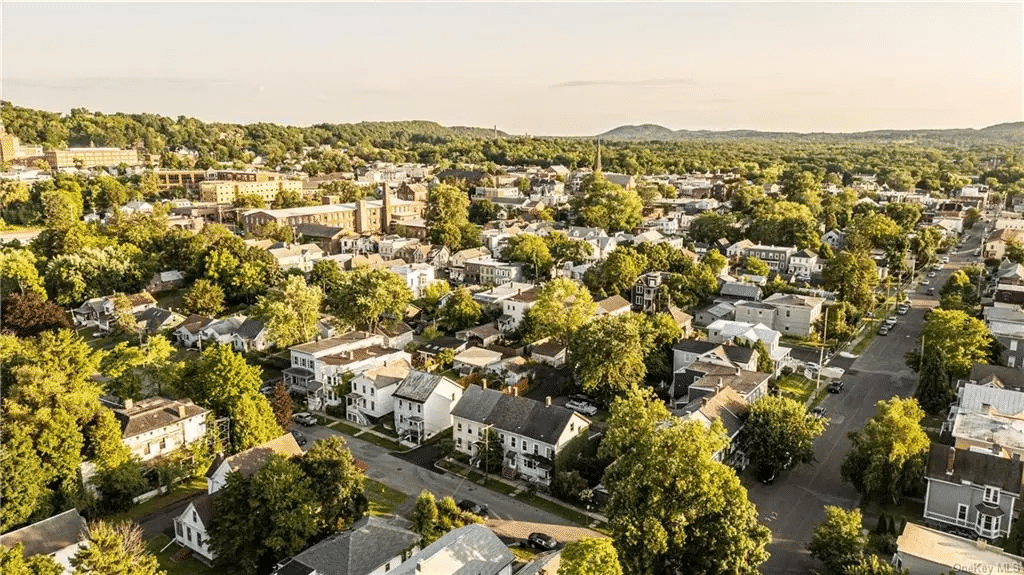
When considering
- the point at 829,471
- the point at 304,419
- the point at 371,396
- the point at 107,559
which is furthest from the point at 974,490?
the point at 304,419

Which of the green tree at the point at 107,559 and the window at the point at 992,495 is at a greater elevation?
the green tree at the point at 107,559

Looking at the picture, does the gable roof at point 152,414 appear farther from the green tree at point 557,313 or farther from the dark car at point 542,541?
the green tree at point 557,313

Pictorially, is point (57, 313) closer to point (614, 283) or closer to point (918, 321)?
point (614, 283)

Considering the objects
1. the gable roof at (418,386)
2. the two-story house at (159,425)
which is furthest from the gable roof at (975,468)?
the two-story house at (159,425)

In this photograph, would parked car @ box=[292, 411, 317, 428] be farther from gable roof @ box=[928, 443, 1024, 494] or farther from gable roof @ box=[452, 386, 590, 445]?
gable roof @ box=[928, 443, 1024, 494]

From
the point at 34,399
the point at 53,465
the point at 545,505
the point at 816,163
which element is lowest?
the point at 545,505

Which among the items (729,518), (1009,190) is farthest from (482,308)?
(1009,190)

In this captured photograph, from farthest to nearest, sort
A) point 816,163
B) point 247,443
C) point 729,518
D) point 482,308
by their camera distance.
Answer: point 816,163 → point 482,308 → point 247,443 → point 729,518

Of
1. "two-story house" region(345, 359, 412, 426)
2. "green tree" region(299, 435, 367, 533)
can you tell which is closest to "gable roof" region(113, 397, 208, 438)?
"two-story house" region(345, 359, 412, 426)
